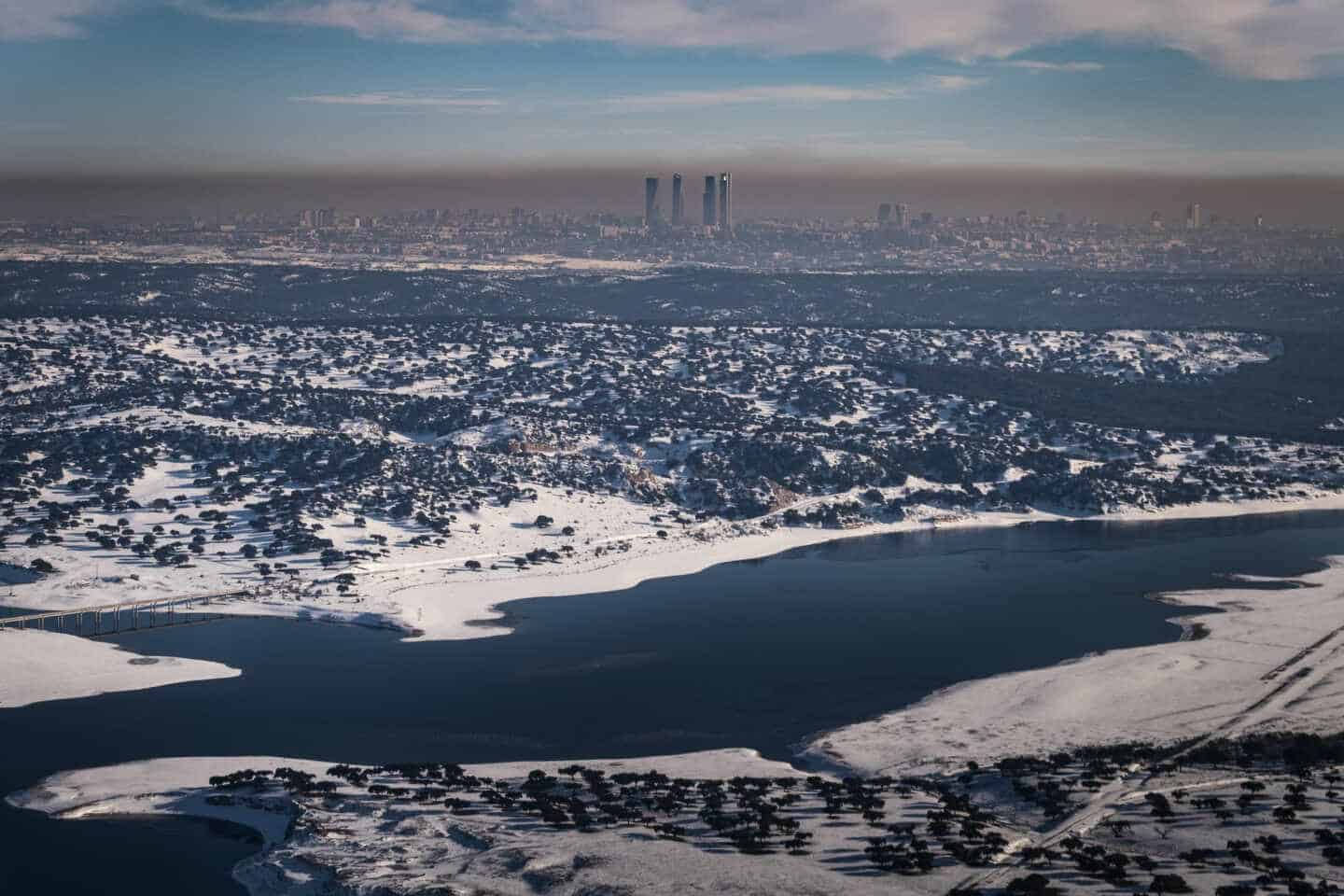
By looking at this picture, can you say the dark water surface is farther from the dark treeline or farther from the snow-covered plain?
the dark treeline

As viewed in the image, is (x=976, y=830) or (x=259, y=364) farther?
(x=259, y=364)

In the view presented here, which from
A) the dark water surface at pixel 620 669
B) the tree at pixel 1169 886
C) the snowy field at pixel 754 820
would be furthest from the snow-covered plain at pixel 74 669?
the tree at pixel 1169 886

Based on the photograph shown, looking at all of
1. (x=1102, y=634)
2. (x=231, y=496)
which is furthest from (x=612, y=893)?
(x=231, y=496)

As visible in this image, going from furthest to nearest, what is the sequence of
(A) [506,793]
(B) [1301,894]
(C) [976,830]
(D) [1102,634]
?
(D) [1102,634] → (A) [506,793] → (C) [976,830] → (B) [1301,894]

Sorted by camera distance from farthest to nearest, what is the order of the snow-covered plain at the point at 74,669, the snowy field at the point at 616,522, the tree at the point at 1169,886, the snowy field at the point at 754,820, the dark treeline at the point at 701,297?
the dark treeline at the point at 701,297 < the snow-covered plain at the point at 74,669 < the snowy field at the point at 616,522 < the snowy field at the point at 754,820 < the tree at the point at 1169,886

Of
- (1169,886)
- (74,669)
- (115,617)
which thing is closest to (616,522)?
(115,617)

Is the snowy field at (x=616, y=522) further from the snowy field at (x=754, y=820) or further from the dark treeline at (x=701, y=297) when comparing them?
the dark treeline at (x=701, y=297)

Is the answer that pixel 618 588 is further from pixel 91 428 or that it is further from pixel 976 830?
pixel 91 428

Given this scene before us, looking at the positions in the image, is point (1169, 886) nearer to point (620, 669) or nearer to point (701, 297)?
point (620, 669)
